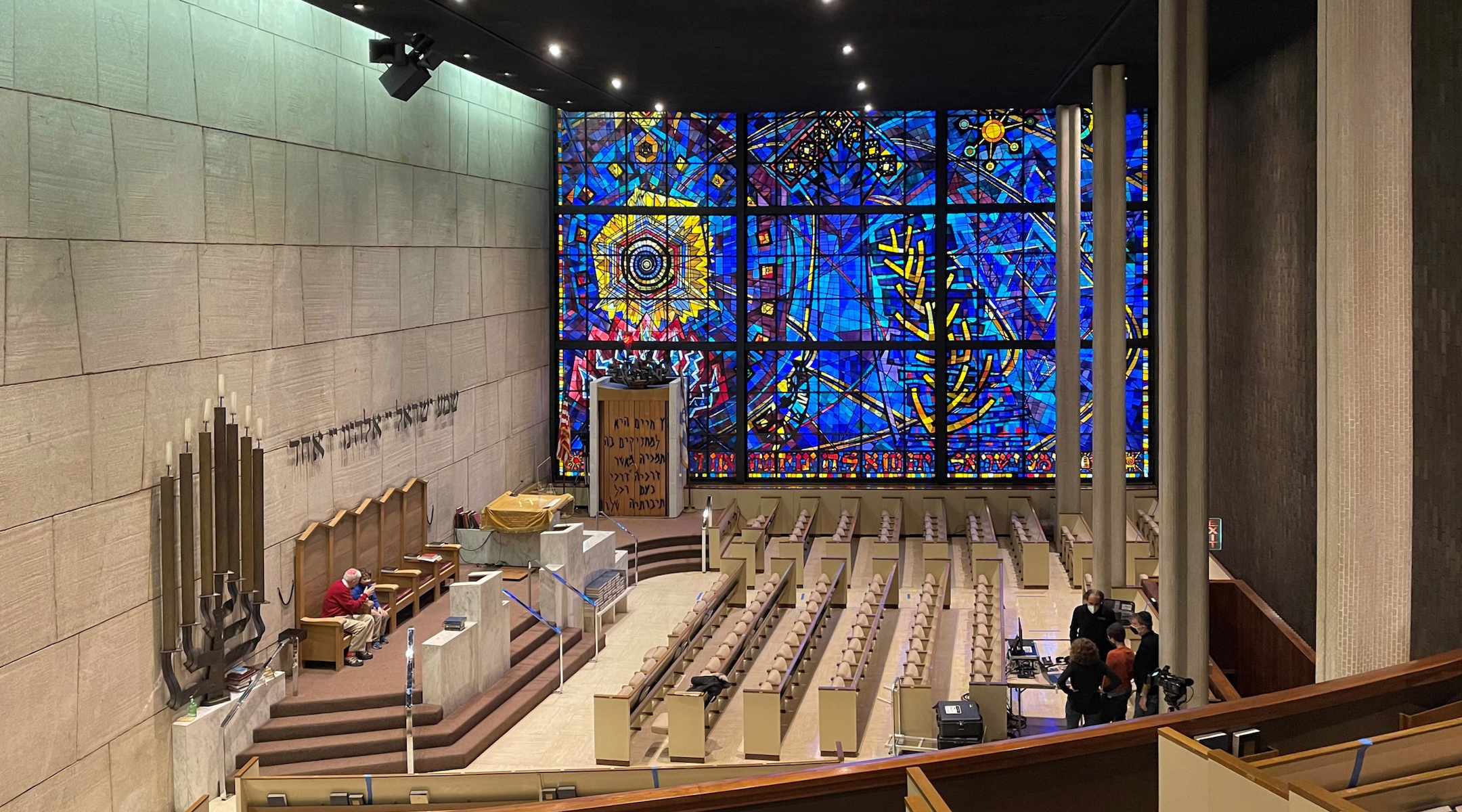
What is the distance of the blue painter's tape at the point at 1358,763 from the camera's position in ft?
11.7

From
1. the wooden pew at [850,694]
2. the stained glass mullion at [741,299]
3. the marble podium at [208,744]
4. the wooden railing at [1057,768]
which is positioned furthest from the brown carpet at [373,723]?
the stained glass mullion at [741,299]

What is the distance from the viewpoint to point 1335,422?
632cm

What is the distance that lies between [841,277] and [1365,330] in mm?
12286

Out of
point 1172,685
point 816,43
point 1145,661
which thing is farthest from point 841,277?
point 1172,685

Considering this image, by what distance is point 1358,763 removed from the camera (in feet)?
11.7

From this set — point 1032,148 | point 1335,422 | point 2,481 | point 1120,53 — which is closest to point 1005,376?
point 1032,148

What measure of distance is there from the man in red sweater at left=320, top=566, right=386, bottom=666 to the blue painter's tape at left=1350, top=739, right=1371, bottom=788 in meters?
8.81

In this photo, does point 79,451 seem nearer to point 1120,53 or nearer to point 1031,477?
point 1120,53

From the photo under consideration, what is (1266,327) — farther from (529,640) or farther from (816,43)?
(529,640)

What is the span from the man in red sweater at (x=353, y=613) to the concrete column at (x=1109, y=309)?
7189mm

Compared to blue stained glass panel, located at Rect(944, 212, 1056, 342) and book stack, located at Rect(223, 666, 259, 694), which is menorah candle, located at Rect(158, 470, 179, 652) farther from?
blue stained glass panel, located at Rect(944, 212, 1056, 342)

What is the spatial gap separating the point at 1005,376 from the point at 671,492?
4.79m

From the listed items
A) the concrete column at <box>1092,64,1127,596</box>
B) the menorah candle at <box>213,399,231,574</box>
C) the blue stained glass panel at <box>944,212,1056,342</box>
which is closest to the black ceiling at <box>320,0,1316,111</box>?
the concrete column at <box>1092,64,1127,596</box>

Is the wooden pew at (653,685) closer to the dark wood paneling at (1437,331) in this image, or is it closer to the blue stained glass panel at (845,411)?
the blue stained glass panel at (845,411)
